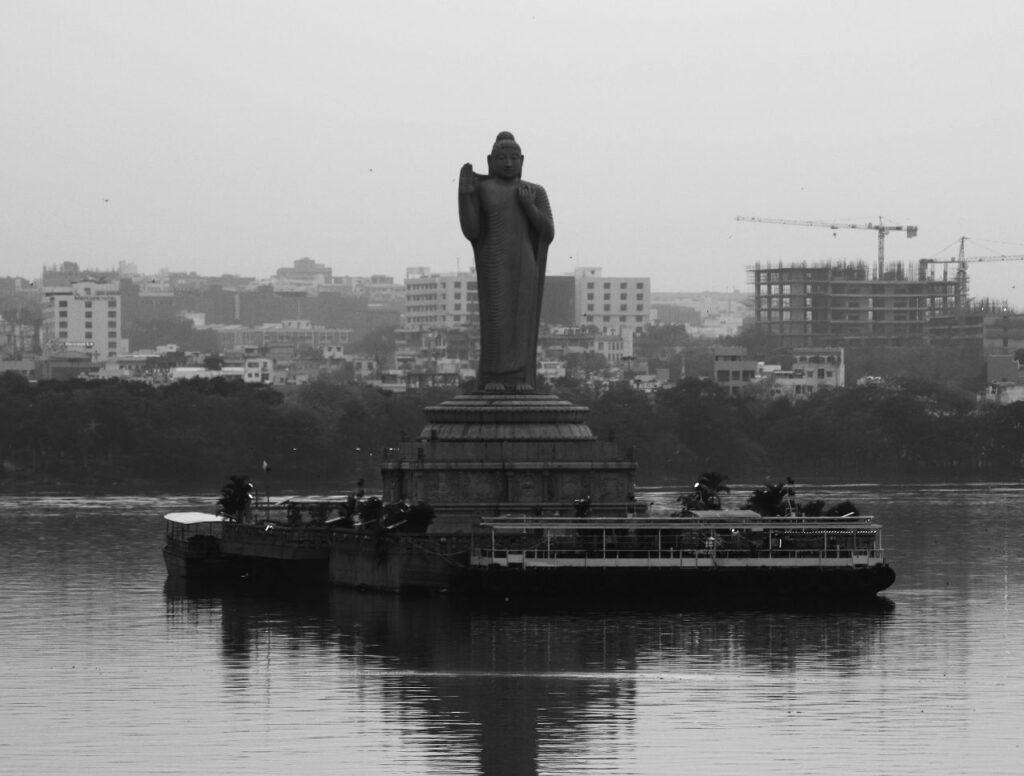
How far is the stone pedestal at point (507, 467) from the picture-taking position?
198 feet

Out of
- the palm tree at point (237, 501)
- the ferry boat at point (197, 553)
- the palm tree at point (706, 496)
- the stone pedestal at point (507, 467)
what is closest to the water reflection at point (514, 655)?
the stone pedestal at point (507, 467)

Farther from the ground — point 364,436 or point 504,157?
point 504,157

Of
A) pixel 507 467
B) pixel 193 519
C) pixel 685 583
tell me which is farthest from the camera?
pixel 193 519

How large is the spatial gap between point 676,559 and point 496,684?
1228cm

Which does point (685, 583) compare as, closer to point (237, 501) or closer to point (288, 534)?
point (288, 534)

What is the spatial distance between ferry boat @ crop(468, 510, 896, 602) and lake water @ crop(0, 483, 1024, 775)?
97cm

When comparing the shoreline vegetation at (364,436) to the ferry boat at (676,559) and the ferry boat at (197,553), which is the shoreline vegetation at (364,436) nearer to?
the ferry boat at (197,553)

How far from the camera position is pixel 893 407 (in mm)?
141125

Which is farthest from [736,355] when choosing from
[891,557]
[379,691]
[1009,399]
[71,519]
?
[379,691]

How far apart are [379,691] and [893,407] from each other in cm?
9918

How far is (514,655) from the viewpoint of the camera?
159 feet

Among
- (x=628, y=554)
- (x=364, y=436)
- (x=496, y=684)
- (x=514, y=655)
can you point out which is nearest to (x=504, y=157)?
(x=628, y=554)

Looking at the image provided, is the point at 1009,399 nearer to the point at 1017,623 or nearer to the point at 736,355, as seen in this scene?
the point at 736,355

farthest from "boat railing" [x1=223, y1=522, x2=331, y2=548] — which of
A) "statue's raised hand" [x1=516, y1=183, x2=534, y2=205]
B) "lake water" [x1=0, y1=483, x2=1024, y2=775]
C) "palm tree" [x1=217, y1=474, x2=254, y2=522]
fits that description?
"statue's raised hand" [x1=516, y1=183, x2=534, y2=205]
